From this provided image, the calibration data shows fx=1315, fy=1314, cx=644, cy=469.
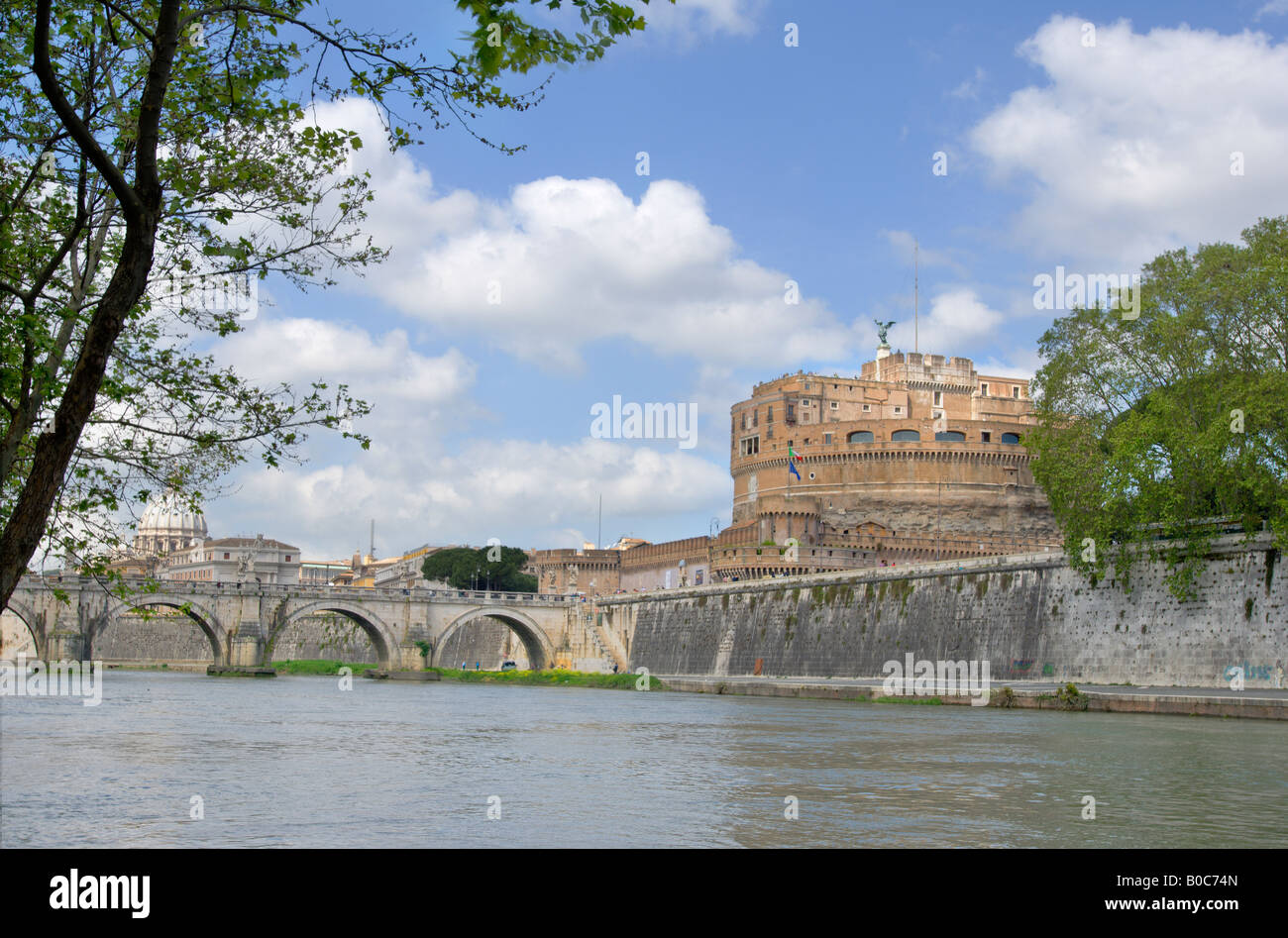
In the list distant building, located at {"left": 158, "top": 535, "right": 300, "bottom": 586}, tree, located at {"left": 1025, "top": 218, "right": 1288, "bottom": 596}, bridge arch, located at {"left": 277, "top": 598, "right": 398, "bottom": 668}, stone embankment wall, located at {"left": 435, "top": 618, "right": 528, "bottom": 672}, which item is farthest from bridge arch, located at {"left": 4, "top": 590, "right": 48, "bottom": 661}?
distant building, located at {"left": 158, "top": 535, "right": 300, "bottom": 586}

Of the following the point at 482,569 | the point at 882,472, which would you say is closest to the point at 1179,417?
the point at 882,472

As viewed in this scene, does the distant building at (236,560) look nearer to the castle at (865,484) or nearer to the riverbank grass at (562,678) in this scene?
the castle at (865,484)

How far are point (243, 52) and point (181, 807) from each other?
25.1 feet

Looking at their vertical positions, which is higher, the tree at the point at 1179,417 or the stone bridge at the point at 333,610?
the tree at the point at 1179,417

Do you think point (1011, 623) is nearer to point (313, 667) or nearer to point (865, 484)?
point (865, 484)

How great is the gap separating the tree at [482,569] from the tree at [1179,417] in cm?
5704

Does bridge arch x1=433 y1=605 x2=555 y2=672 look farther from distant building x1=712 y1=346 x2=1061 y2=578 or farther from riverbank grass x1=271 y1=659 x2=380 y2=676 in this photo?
distant building x1=712 y1=346 x2=1061 y2=578

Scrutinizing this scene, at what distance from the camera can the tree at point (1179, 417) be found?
85.6 feet

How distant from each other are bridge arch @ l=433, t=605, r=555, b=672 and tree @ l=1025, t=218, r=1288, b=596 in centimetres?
3407

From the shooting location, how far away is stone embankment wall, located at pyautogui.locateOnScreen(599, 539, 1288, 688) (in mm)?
26609

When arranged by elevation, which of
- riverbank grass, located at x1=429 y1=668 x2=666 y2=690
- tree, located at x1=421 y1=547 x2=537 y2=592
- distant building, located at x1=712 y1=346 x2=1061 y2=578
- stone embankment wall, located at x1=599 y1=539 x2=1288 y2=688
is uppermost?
distant building, located at x1=712 y1=346 x2=1061 y2=578

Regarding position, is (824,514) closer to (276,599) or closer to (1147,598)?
(276,599)

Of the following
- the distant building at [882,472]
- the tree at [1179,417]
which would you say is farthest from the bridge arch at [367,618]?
the tree at [1179,417]
